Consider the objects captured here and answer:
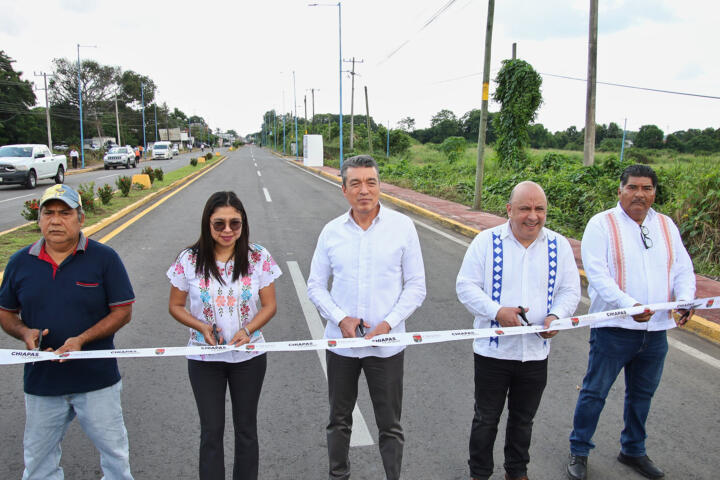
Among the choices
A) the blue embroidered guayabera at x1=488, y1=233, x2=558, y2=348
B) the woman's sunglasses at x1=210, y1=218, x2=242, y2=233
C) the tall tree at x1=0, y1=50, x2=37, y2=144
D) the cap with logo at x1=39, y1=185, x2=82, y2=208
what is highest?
the tall tree at x1=0, y1=50, x2=37, y2=144

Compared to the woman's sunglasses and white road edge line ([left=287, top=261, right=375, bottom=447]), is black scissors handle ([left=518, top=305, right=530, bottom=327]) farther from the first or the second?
the woman's sunglasses

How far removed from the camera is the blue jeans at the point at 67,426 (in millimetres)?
2350

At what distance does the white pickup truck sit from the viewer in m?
19.4

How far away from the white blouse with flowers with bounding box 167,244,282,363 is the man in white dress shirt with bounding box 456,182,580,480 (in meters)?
1.12

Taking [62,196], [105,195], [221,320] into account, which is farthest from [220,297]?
[105,195]

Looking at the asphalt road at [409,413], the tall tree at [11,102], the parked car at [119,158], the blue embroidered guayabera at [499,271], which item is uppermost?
the tall tree at [11,102]

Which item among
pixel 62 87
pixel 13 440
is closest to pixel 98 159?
pixel 62 87

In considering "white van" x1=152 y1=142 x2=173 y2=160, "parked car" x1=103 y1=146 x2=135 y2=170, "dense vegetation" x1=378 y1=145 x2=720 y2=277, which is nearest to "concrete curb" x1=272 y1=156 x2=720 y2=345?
"dense vegetation" x1=378 y1=145 x2=720 y2=277

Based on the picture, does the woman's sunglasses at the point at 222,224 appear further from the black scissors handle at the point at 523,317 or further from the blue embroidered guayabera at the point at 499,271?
the black scissors handle at the point at 523,317

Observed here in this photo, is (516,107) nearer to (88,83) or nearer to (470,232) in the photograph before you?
(470,232)

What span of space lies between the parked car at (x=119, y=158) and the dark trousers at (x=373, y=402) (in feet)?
121

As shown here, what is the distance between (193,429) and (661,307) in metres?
3.03

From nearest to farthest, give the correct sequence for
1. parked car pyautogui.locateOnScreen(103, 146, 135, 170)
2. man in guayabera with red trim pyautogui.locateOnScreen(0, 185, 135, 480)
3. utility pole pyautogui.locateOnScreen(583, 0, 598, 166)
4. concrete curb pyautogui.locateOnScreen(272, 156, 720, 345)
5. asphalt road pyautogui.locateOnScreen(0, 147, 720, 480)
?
man in guayabera with red trim pyautogui.locateOnScreen(0, 185, 135, 480) < asphalt road pyautogui.locateOnScreen(0, 147, 720, 480) < concrete curb pyautogui.locateOnScreen(272, 156, 720, 345) < utility pole pyautogui.locateOnScreen(583, 0, 598, 166) < parked car pyautogui.locateOnScreen(103, 146, 135, 170)

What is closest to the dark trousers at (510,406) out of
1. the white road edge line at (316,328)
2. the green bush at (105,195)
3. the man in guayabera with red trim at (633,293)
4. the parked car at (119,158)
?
the man in guayabera with red trim at (633,293)
